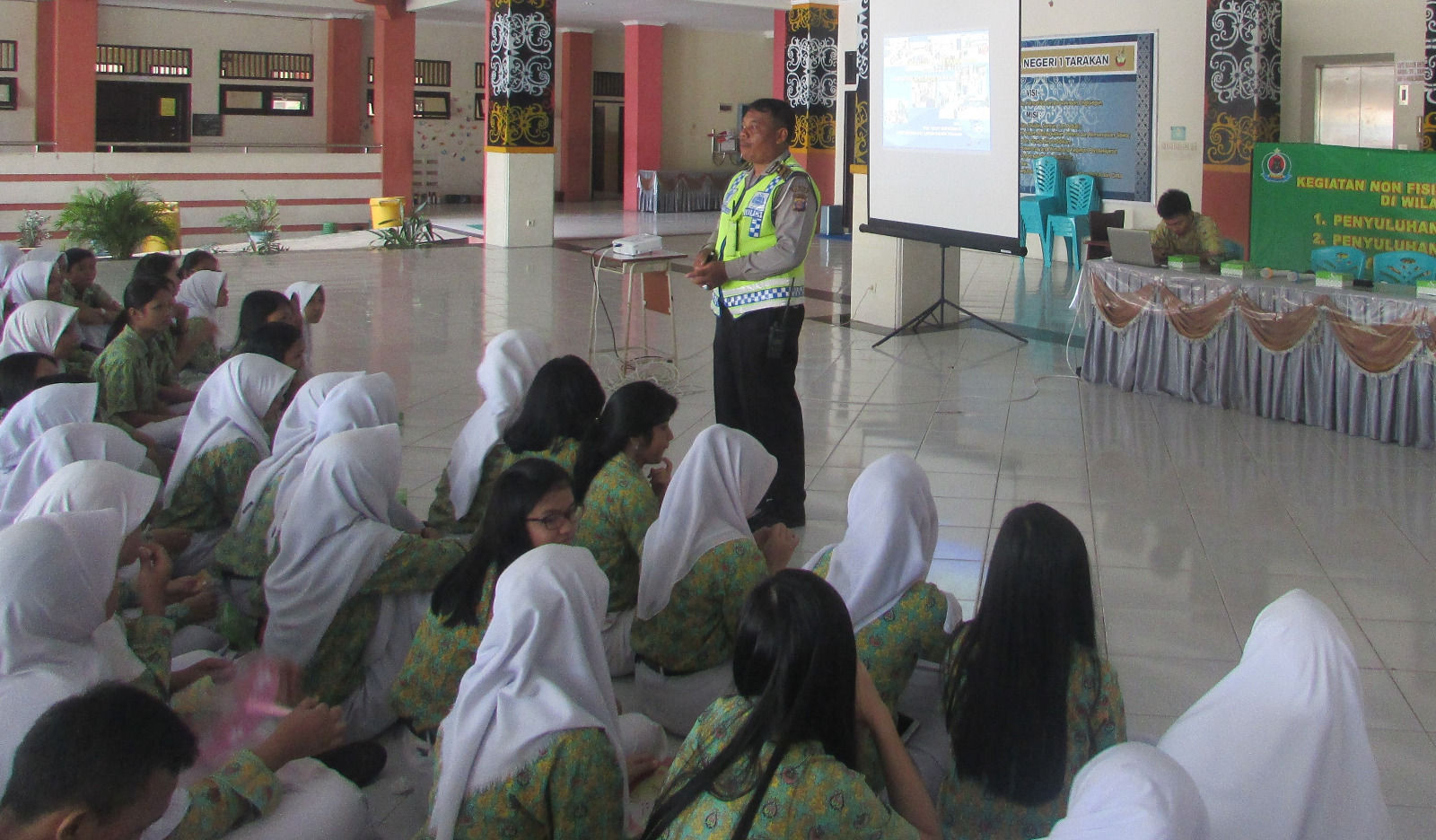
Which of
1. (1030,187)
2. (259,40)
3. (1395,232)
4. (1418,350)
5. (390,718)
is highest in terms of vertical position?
(259,40)

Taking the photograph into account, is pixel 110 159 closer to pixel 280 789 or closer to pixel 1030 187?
pixel 1030 187

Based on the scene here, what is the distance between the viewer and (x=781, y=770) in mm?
1697

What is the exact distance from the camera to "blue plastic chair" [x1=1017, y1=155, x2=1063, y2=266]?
12.3 m

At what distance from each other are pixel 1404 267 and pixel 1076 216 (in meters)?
6.21

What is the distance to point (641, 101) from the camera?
18438 millimetres

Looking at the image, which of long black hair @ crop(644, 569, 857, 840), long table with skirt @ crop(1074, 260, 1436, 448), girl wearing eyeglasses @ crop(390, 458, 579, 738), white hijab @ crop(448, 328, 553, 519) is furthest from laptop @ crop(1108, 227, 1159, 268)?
long black hair @ crop(644, 569, 857, 840)

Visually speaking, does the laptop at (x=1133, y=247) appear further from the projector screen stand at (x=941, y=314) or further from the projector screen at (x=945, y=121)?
the projector screen stand at (x=941, y=314)

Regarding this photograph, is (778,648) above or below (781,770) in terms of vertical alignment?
above

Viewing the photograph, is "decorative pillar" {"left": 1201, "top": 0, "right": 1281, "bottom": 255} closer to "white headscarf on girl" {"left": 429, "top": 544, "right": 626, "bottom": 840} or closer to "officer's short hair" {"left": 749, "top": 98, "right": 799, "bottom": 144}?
"officer's short hair" {"left": 749, "top": 98, "right": 799, "bottom": 144}

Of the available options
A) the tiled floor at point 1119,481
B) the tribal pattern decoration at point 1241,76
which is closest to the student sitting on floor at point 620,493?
the tiled floor at point 1119,481

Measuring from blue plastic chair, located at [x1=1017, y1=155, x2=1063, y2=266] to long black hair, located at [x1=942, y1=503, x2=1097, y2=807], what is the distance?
418 inches

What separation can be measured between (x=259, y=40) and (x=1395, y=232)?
15358mm

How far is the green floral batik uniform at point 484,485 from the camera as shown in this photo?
11.0 feet

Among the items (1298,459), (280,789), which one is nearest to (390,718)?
(280,789)
